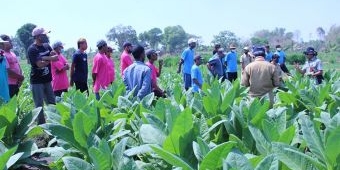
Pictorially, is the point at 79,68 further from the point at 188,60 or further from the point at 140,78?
the point at 188,60

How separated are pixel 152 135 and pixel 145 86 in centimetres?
284

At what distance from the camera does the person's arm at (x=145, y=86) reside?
5.48 meters

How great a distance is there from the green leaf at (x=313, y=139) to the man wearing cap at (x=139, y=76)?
3.35m

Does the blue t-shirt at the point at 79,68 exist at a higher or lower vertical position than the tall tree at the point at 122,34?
higher

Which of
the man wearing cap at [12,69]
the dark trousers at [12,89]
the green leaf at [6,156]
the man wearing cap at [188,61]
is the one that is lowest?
the man wearing cap at [188,61]

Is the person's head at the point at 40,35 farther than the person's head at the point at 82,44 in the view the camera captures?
No

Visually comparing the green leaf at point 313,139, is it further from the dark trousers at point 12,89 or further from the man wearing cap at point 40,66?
the dark trousers at point 12,89

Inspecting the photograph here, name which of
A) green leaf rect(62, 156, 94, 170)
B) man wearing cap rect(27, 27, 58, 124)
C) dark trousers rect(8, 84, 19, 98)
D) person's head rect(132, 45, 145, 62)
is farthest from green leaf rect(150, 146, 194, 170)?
dark trousers rect(8, 84, 19, 98)

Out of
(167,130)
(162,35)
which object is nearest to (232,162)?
(167,130)

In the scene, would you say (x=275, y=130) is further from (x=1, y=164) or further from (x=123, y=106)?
(x=123, y=106)

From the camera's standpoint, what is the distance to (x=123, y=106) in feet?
14.6

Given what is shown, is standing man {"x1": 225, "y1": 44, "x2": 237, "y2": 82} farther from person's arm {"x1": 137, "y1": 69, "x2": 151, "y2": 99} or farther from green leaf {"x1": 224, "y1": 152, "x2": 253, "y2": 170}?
green leaf {"x1": 224, "y1": 152, "x2": 253, "y2": 170}

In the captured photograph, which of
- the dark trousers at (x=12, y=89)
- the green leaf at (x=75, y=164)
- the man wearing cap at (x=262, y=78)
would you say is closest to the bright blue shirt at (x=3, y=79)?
the dark trousers at (x=12, y=89)

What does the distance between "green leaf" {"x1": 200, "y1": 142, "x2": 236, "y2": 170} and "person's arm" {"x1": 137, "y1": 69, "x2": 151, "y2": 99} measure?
3447 mm
